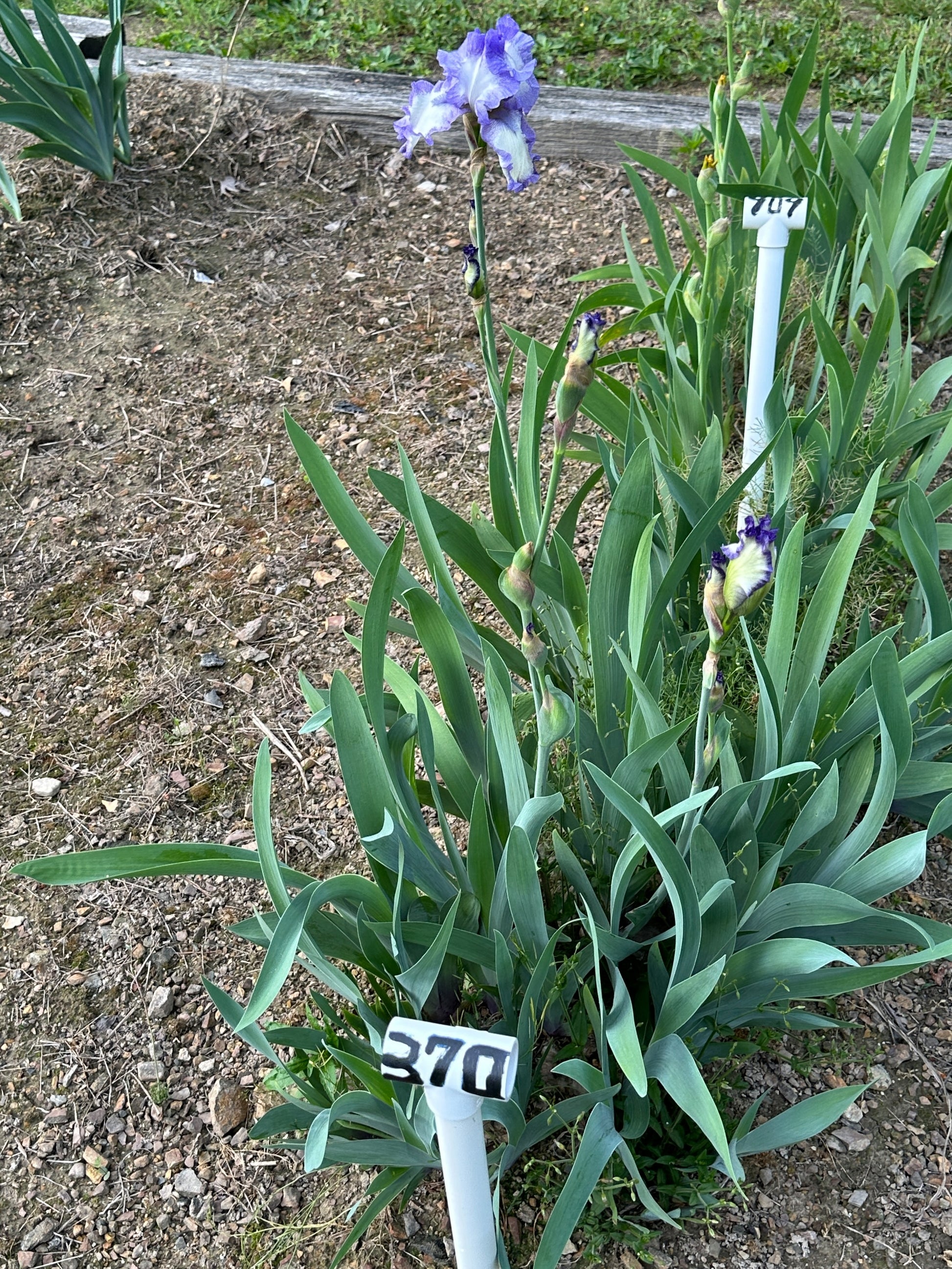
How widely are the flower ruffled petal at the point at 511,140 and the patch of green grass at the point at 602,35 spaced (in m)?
2.47

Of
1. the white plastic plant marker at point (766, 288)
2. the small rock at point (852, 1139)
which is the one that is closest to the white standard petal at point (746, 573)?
the white plastic plant marker at point (766, 288)

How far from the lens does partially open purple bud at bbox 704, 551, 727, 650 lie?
827 mm

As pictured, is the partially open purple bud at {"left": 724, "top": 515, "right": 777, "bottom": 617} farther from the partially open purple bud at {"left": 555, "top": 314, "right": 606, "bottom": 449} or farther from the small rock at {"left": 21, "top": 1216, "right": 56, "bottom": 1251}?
the small rock at {"left": 21, "top": 1216, "right": 56, "bottom": 1251}

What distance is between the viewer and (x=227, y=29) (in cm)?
344

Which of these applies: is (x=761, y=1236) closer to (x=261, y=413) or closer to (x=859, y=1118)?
(x=859, y=1118)

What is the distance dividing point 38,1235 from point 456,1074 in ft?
2.70

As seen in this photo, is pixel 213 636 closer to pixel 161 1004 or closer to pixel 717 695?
pixel 161 1004

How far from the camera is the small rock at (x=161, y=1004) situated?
4.71ft

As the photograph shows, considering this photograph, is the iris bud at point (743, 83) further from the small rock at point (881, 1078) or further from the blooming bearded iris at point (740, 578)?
the small rock at point (881, 1078)

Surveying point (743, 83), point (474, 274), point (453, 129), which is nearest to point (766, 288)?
point (743, 83)

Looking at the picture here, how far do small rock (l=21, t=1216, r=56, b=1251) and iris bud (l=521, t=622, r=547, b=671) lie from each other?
3.11 ft

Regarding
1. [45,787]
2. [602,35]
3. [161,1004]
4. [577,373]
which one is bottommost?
[161,1004]

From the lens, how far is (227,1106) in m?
1.34

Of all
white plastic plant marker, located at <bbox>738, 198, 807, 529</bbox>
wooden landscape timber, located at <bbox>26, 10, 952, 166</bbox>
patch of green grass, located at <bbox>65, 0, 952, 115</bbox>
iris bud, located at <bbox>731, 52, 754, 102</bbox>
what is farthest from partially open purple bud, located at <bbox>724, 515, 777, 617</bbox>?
patch of green grass, located at <bbox>65, 0, 952, 115</bbox>
